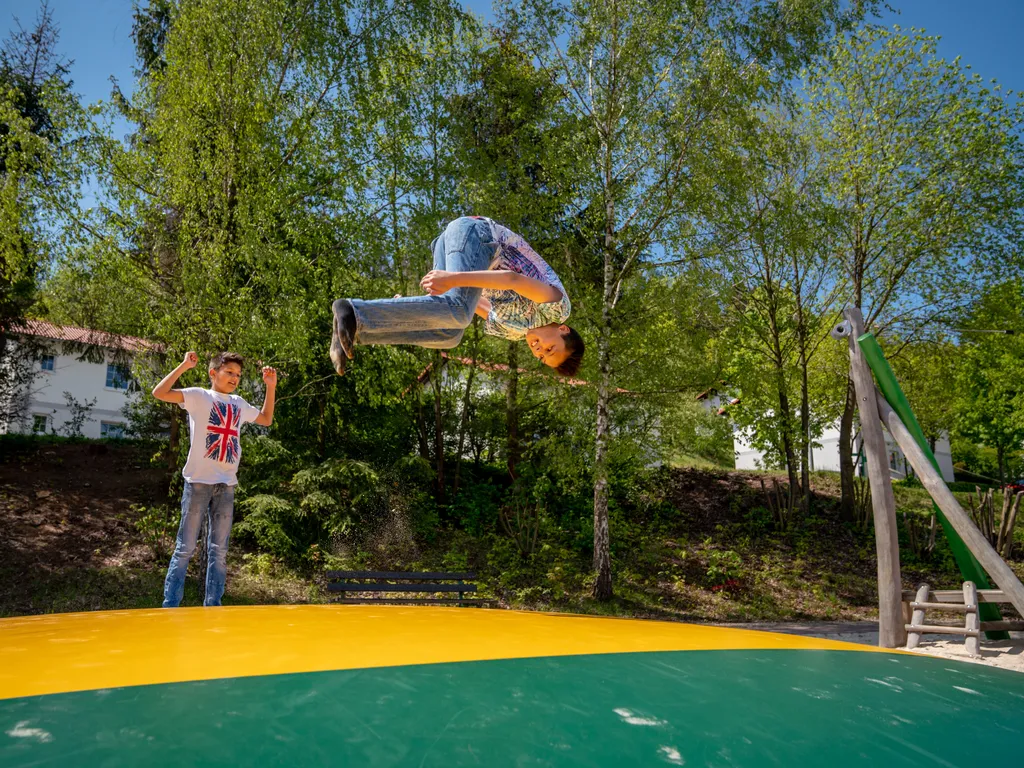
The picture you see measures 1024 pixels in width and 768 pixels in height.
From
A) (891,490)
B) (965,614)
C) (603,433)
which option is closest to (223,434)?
(891,490)

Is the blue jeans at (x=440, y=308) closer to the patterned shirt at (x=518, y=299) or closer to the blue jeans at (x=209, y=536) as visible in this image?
the patterned shirt at (x=518, y=299)

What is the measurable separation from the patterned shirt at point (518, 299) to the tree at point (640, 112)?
5.92 m

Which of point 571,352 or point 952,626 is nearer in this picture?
point 571,352

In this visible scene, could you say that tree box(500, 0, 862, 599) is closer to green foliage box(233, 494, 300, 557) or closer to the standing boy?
green foliage box(233, 494, 300, 557)

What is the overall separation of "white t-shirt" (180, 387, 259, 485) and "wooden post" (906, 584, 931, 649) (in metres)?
4.92

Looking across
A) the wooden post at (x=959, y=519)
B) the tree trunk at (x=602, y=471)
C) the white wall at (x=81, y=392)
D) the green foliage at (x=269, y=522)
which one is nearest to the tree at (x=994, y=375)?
the tree trunk at (x=602, y=471)

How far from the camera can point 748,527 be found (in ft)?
44.9

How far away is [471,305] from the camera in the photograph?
11.1 ft

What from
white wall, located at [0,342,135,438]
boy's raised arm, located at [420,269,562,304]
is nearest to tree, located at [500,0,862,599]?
boy's raised arm, located at [420,269,562,304]

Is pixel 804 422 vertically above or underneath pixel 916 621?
above

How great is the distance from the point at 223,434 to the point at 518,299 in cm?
204

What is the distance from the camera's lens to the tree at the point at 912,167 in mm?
13391

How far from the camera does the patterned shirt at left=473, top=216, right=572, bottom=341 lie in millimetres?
3543

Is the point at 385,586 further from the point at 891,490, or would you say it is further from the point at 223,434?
the point at 891,490
